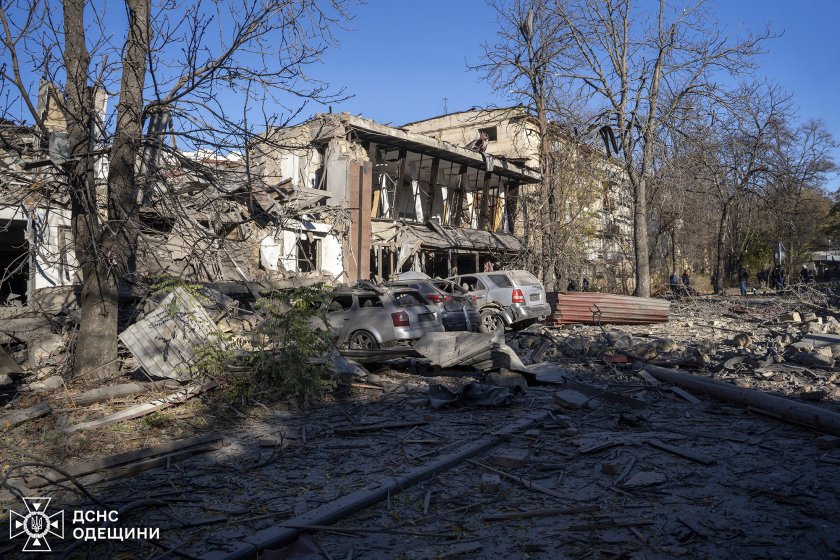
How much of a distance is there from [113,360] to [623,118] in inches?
836

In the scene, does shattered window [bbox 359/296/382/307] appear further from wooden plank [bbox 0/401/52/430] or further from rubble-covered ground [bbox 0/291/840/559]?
wooden plank [bbox 0/401/52/430]

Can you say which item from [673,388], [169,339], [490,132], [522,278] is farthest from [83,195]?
[490,132]

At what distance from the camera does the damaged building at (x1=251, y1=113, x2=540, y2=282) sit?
73.4ft

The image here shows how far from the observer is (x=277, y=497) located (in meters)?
4.62

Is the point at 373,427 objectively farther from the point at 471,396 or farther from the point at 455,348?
the point at 455,348

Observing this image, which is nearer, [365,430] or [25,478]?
[25,478]

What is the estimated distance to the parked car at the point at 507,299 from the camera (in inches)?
647

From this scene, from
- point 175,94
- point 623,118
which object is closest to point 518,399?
point 175,94

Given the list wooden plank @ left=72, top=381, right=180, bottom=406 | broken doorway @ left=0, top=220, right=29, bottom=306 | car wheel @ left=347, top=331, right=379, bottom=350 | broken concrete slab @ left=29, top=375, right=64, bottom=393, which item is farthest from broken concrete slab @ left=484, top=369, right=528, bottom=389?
broken doorway @ left=0, top=220, right=29, bottom=306

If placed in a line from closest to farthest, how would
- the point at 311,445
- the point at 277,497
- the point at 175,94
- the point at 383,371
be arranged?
the point at 277,497, the point at 311,445, the point at 175,94, the point at 383,371

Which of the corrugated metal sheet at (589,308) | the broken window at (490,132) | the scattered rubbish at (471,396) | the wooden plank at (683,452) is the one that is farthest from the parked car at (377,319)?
the broken window at (490,132)

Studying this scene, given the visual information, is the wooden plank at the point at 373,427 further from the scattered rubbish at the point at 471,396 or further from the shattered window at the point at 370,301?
the shattered window at the point at 370,301

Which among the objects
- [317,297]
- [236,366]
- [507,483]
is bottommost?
[507,483]

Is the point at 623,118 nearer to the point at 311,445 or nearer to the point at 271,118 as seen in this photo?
the point at 271,118
